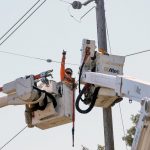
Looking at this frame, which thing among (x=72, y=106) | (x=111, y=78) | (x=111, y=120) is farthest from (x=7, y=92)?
(x=111, y=120)

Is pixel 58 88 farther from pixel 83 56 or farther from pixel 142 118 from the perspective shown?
pixel 142 118

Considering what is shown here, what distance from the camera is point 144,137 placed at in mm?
6715

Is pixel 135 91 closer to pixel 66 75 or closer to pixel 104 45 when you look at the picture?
pixel 66 75

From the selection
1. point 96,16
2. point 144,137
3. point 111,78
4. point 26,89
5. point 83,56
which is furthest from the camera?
point 96,16

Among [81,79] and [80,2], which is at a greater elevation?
[80,2]

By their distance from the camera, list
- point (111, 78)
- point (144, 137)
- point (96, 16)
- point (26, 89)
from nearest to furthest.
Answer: point (144, 137) → point (111, 78) → point (26, 89) → point (96, 16)

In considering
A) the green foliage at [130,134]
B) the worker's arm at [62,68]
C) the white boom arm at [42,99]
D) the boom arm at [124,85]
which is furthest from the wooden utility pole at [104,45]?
the green foliage at [130,134]

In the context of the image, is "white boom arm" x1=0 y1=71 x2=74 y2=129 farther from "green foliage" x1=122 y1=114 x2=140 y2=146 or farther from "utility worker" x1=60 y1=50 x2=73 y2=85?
"green foliage" x1=122 y1=114 x2=140 y2=146

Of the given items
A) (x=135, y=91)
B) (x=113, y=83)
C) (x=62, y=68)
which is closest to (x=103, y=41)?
(x=62, y=68)

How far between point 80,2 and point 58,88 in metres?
4.11

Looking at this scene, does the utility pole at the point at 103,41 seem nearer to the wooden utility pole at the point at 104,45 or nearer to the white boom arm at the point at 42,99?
the wooden utility pole at the point at 104,45

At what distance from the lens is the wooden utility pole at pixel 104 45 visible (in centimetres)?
1151

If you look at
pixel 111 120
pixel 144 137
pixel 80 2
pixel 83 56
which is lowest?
pixel 111 120

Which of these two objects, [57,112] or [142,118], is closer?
[142,118]
